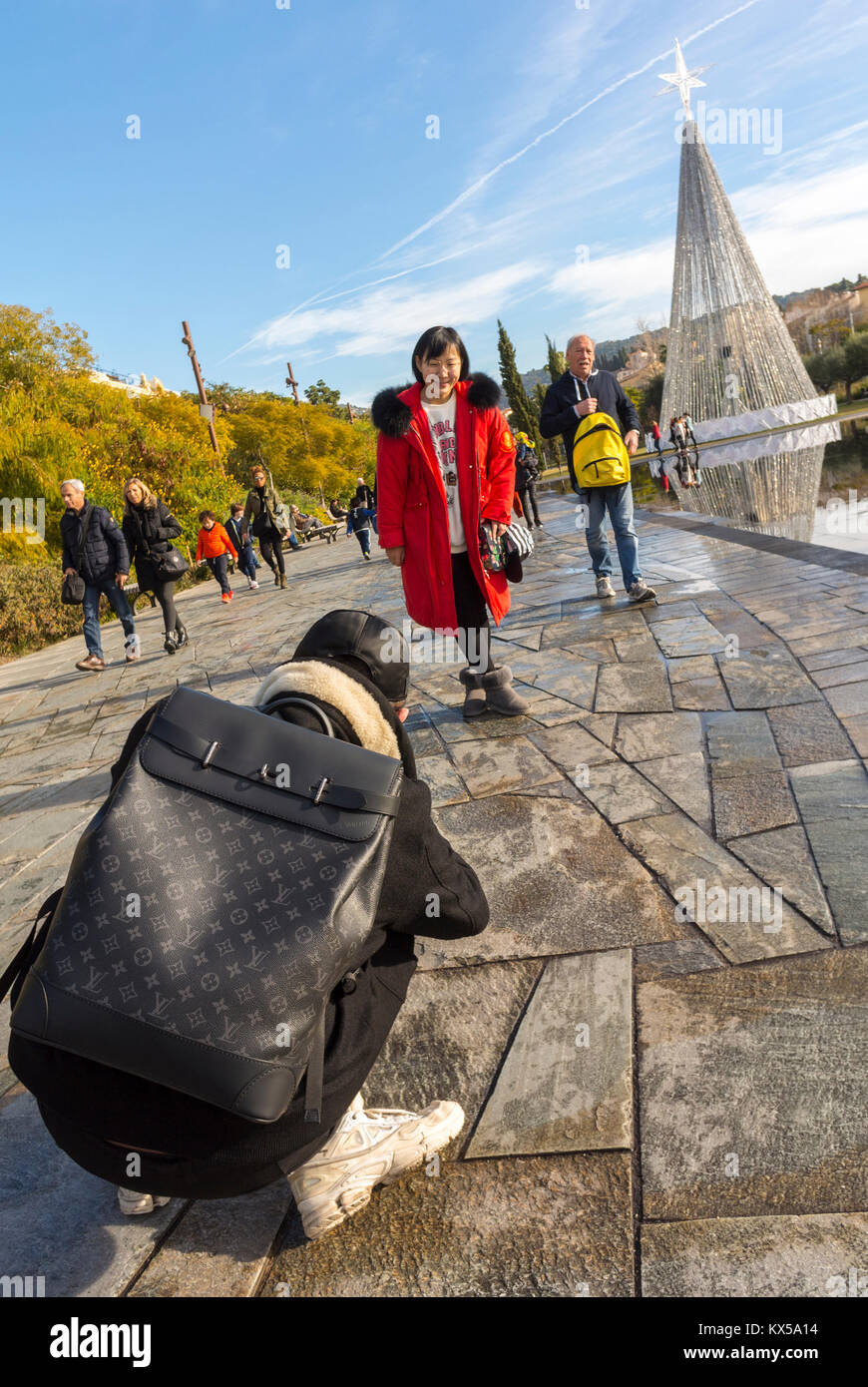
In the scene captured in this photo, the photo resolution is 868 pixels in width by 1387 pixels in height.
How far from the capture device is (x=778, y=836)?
112 inches

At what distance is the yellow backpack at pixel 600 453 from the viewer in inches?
236

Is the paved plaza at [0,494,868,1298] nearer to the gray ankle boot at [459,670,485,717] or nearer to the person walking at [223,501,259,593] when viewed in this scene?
the gray ankle boot at [459,670,485,717]

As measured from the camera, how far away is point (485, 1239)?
64.1 inches

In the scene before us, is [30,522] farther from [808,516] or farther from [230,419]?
[230,419]

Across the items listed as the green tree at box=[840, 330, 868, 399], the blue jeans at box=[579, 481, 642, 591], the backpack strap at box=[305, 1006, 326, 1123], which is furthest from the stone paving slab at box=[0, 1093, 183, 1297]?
the green tree at box=[840, 330, 868, 399]

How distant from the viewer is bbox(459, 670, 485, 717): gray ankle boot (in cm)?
459

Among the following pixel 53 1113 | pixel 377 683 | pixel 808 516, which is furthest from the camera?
pixel 808 516

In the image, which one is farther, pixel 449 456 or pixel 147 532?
pixel 147 532

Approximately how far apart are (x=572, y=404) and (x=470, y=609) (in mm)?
2745

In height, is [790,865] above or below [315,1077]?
below

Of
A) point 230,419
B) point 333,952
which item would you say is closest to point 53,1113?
point 333,952

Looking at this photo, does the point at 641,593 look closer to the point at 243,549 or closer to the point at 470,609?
the point at 470,609

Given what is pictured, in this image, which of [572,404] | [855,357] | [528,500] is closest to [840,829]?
[572,404]
